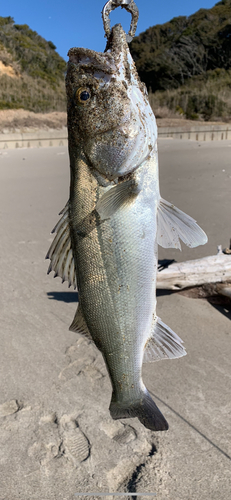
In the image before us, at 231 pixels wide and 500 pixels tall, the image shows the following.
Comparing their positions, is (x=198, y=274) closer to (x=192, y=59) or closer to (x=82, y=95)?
(x=82, y=95)

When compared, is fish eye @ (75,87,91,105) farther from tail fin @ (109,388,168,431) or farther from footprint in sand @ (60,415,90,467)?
footprint in sand @ (60,415,90,467)

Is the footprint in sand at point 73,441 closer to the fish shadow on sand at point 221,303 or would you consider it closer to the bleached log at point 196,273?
the bleached log at point 196,273

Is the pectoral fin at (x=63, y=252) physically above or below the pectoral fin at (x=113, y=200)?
below

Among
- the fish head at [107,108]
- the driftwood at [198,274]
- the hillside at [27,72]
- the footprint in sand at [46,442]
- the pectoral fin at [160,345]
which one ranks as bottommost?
the footprint in sand at [46,442]

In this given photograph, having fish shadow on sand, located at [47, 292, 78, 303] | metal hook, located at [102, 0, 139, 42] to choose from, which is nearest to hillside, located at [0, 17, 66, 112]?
fish shadow on sand, located at [47, 292, 78, 303]

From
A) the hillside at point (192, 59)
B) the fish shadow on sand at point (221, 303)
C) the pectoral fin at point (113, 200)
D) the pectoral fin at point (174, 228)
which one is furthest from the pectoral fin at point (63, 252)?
the hillside at point (192, 59)

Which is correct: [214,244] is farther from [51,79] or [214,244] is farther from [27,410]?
[51,79]

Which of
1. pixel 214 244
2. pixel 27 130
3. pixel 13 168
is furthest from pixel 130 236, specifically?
pixel 27 130
